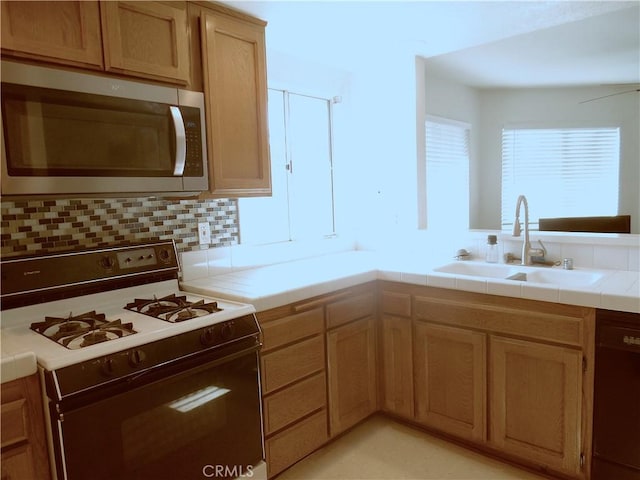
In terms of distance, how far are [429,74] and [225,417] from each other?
3.19 m

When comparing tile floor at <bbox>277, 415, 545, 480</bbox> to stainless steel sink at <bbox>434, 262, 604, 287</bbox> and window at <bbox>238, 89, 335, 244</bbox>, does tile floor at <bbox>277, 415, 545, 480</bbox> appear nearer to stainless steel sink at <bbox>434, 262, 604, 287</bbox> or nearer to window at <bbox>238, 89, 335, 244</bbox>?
stainless steel sink at <bbox>434, 262, 604, 287</bbox>

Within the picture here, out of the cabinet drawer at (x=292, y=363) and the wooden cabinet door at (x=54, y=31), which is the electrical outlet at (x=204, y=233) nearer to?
the cabinet drawer at (x=292, y=363)

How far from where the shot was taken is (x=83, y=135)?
155 centimetres

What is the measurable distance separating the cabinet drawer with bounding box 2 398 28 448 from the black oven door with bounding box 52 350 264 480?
0.09 meters

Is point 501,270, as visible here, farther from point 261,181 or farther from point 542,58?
point 542,58

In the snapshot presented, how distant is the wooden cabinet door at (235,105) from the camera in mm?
1976

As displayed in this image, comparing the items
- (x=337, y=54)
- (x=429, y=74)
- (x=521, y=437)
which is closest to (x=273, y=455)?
(x=521, y=437)

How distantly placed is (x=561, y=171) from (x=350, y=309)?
3298mm

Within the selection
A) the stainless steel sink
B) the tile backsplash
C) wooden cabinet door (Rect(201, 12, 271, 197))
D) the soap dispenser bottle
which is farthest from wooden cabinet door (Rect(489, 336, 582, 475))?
the tile backsplash

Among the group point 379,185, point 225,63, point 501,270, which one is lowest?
point 501,270

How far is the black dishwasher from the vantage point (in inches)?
65.7

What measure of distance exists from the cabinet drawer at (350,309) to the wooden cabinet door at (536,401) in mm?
651

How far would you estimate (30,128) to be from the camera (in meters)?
1.42

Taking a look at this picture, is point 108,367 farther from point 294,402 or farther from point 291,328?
point 294,402
